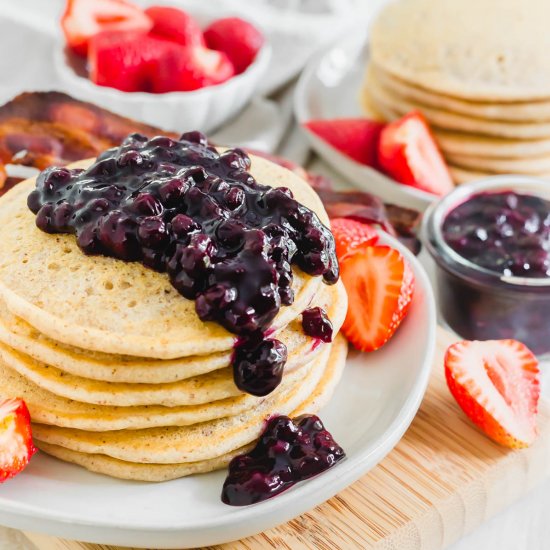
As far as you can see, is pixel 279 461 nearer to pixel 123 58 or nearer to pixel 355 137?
pixel 355 137

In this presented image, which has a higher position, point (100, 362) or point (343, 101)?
point (100, 362)

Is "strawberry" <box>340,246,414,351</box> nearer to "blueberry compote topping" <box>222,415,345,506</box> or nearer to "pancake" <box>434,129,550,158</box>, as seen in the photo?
"blueberry compote topping" <box>222,415,345,506</box>

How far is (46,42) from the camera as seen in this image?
3707 mm

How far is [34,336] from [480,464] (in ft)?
3.50

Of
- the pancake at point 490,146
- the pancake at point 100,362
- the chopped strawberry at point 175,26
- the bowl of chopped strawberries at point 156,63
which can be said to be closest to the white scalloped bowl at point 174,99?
the bowl of chopped strawberries at point 156,63

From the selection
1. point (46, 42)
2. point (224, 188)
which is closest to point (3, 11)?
point (46, 42)

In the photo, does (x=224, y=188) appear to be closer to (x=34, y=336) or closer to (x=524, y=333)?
(x=34, y=336)

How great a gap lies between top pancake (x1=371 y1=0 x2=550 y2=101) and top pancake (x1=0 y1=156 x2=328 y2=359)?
1.54 meters

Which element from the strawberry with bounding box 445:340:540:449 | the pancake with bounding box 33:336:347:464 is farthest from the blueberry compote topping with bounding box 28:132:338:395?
the strawberry with bounding box 445:340:540:449

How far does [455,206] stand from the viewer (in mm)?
2633

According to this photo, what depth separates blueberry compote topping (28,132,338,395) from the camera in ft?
5.18

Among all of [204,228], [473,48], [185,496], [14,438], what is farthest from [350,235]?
[473,48]

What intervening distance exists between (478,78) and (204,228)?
1724 mm

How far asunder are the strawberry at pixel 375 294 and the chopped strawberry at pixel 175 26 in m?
1.61
